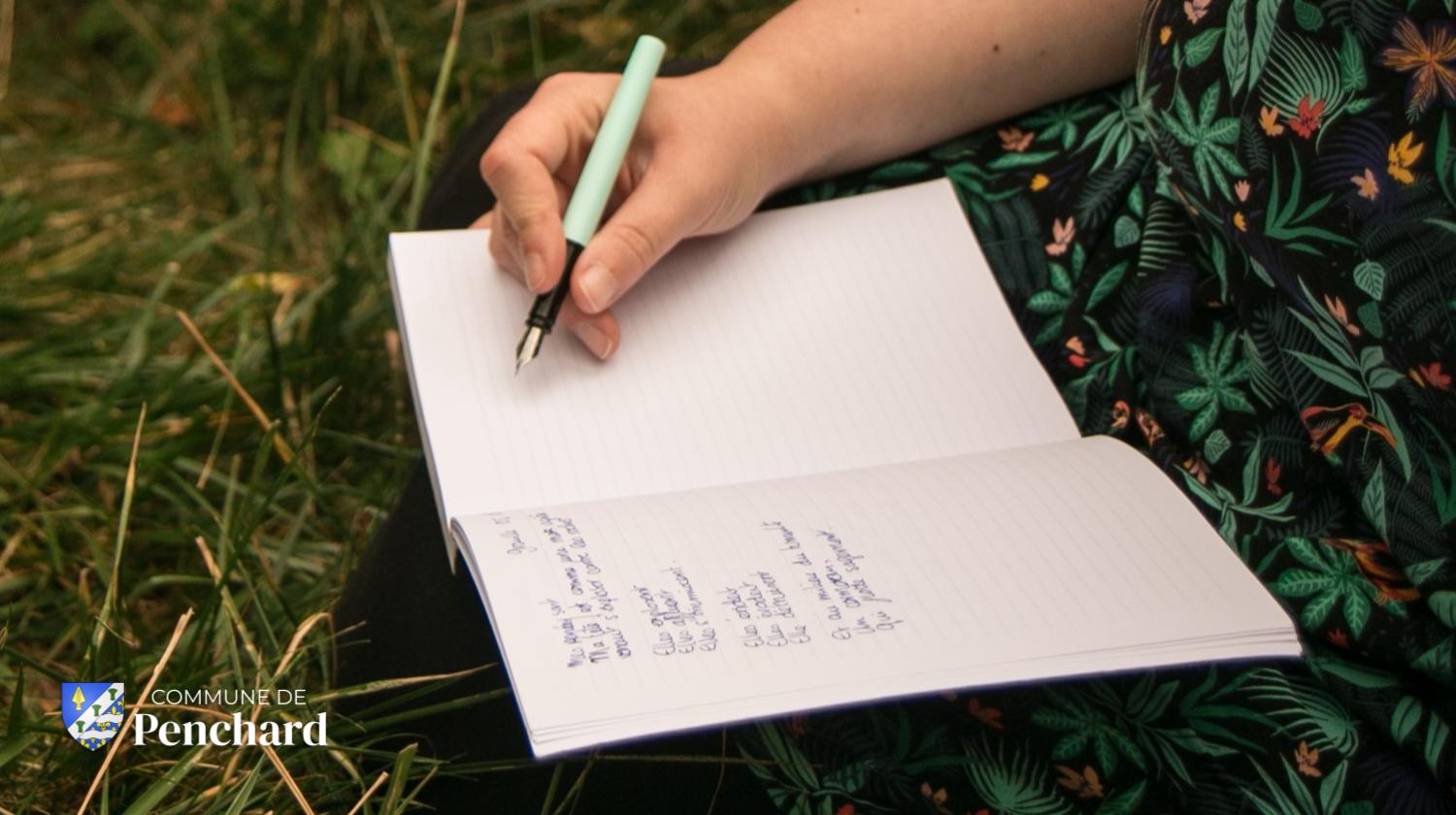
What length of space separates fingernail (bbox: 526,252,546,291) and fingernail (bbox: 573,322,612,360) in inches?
1.4

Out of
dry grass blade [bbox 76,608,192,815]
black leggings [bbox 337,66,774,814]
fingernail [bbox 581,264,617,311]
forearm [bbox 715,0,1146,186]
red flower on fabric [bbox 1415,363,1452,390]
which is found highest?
red flower on fabric [bbox 1415,363,1452,390]

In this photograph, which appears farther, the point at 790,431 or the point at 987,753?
the point at 790,431

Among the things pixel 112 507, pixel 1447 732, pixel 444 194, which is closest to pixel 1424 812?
pixel 1447 732

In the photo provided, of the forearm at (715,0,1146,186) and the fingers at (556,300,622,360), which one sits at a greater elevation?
the forearm at (715,0,1146,186)

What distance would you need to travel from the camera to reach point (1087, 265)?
0.81 metres

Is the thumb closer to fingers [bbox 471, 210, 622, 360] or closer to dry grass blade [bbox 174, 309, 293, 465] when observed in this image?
fingers [bbox 471, 210, 622, 360]

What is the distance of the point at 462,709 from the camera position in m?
0.75

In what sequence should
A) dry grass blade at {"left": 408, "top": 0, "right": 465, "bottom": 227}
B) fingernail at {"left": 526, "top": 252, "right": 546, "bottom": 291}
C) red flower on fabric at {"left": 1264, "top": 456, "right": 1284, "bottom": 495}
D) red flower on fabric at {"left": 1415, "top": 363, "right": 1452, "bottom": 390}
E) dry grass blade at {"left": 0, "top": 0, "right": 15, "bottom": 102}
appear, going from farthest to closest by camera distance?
1. dry grass blade at {"left": 0, "top": 0, "right": 15, "bottom": 102}
2. dry grass blade at {"left": 408, "top": 0, "right": 465, "bottom": 227}
3. fingernail at {"left": 526, "top": 252, "right": 546, "bottom": 291}
4. red flower on fabric at {"left": 1264, "top": 456, "right": 1284, "bottom": 495}
5. red flower on fabric at {"left": 1415, "top": 363, "right": 1452, "bottom": 390}

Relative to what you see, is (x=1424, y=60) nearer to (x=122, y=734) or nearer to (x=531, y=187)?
(x=531, y=187)

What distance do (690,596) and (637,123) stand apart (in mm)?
337

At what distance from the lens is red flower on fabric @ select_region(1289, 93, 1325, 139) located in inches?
24.8

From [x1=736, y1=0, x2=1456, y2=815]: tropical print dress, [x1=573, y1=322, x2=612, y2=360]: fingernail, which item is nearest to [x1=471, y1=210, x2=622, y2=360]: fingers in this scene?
[x1=573, y1=322, x2=612, y2=360]: fingernail

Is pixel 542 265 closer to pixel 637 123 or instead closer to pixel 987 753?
pixel 637 123

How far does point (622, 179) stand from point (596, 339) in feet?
0.42
